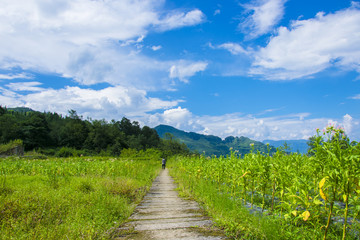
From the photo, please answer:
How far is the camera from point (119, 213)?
175 inches

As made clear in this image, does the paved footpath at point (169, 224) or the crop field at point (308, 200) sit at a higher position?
the crop field at point (308, 200)

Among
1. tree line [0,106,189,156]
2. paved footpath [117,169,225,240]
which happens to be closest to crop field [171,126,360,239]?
paved footpath [117,169,225,240]

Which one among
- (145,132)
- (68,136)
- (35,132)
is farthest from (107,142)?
(145,132)

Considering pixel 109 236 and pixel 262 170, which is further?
pixel 262 170

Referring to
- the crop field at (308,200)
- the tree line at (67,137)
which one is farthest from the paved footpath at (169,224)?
the tree line at (67,137)

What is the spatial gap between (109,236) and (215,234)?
1.65m

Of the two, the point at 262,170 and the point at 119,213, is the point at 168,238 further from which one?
the point at 262,170

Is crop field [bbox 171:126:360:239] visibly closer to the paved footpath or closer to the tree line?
the paved footpath

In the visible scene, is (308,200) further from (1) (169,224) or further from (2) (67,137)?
(2) (67,137)

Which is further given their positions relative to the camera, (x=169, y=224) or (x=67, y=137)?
(x=67, y=137)

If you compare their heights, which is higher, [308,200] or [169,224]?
[308,200]

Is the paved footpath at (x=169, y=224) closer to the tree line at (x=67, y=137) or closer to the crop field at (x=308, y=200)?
the crop field at (x=308, y=200)

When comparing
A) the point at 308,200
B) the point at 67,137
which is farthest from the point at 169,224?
the point at 67,137

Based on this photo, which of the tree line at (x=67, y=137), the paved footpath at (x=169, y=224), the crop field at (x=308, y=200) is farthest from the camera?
the tree line at (x=67, y=137)
